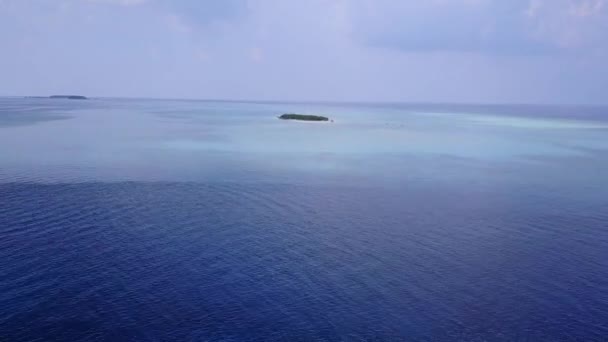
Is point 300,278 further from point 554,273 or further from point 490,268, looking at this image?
point 554,273

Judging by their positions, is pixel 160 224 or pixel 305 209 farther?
pixel 305 209

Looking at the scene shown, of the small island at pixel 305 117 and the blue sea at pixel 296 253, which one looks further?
the small island at pixel 305 117

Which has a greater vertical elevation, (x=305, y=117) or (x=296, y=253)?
(x=305, y=117)

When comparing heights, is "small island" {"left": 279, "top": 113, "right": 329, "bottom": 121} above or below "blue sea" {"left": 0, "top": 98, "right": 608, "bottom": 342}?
above

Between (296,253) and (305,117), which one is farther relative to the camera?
(305,117)

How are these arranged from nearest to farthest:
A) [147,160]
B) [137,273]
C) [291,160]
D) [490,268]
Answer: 1. [137,273]
2. [490,268]
3. [147,160]
4. [291,160]

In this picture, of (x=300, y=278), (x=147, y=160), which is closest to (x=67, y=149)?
(x=147, y=160)

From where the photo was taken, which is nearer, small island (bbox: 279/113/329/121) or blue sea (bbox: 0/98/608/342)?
blue sea (bbox: 0/98/608/342)

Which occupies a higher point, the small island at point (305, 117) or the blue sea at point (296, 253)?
the small island at point (305, 117)
